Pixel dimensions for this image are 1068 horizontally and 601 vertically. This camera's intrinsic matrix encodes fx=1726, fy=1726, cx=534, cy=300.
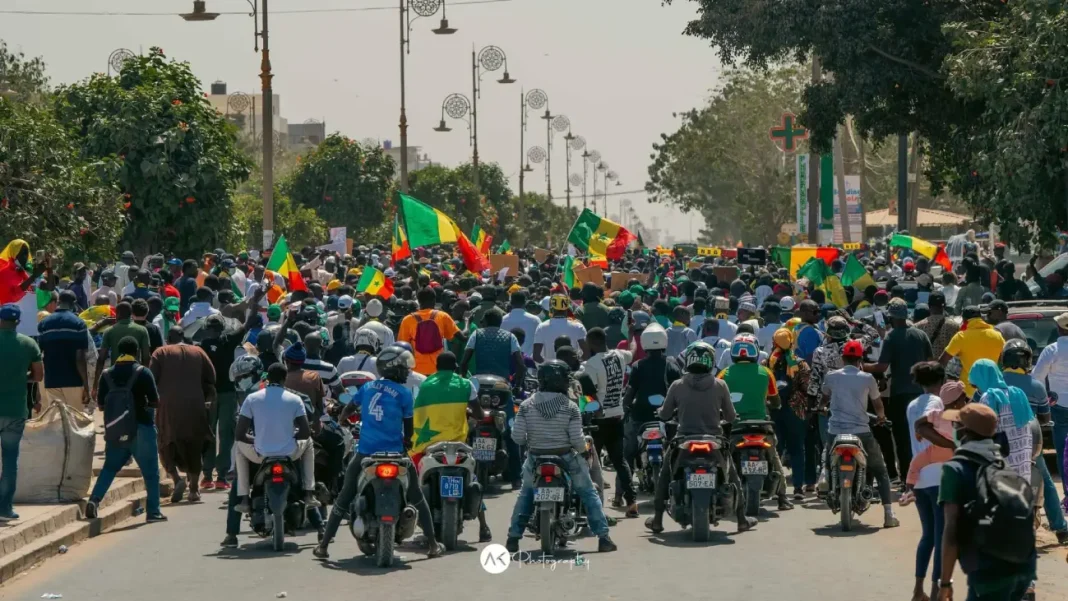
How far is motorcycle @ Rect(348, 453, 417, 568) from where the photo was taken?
1140 centimetres

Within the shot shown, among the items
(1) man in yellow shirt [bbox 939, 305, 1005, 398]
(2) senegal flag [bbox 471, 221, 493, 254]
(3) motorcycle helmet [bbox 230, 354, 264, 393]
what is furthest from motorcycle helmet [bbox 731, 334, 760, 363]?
(2) senegal flag [bbox 471, 221, 493, 254]

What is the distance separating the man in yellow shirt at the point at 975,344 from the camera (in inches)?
558

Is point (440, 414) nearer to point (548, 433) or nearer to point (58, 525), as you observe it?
point (548, 433)

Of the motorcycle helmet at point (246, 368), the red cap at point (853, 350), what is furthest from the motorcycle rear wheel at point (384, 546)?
the red cap at point (853, 350)

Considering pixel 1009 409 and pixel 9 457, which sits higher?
pixel 1009 409

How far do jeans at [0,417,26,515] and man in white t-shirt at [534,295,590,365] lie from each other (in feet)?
16.0

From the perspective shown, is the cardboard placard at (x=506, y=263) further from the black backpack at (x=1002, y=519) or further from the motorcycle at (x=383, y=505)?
the black backpack at (x=1002, y=519)

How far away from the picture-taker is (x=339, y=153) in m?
65.9

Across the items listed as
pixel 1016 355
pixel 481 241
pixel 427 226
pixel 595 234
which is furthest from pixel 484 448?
pixel 481 241

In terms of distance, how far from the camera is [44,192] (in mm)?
22516

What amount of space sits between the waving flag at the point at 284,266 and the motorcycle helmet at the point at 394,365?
12481 mm

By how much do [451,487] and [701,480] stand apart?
1848mm

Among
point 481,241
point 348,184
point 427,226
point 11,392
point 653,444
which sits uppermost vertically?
point 348,184

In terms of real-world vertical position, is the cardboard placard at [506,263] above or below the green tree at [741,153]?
below
